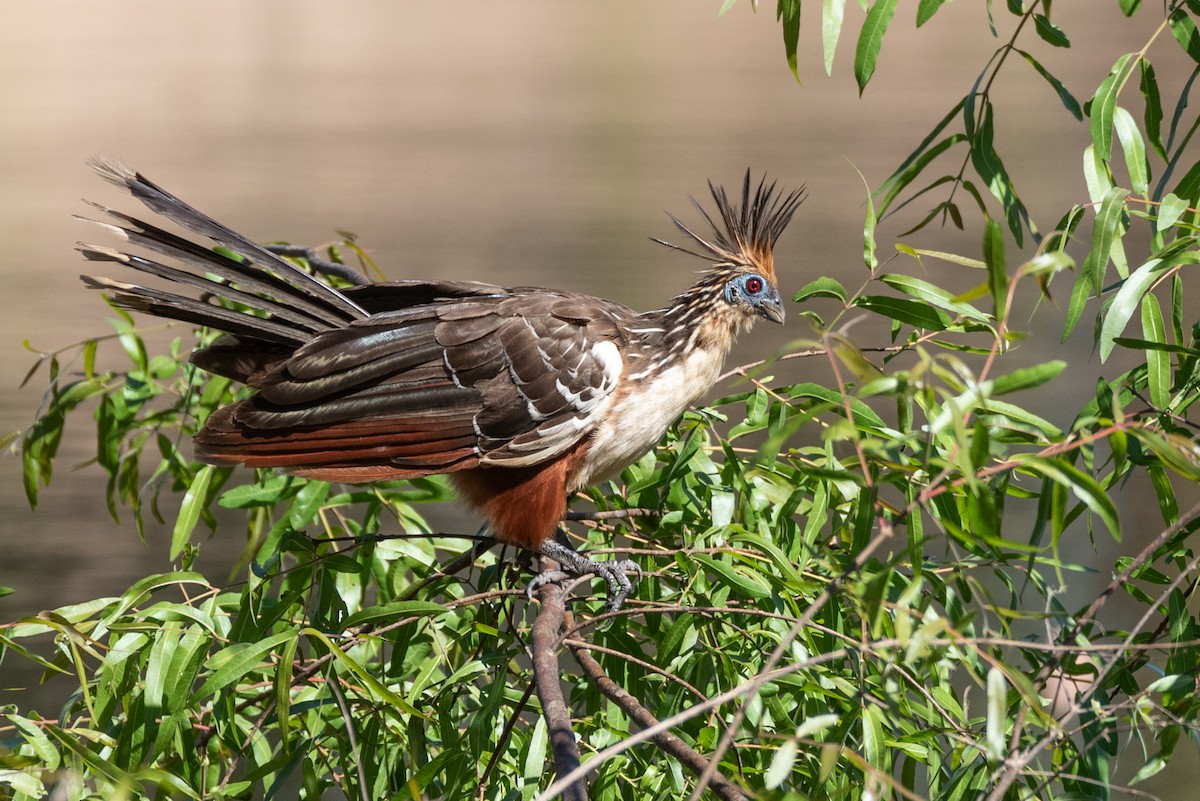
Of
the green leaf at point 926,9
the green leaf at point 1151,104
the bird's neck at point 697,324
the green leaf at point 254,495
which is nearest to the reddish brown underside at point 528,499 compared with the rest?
the bird's neck at point 697,324

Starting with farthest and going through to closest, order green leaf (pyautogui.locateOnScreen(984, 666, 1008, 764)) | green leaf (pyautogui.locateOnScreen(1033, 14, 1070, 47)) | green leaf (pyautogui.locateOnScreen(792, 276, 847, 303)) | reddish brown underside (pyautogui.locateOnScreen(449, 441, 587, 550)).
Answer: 1. reddish brown underside (pyautogui.locateOnScreen(449, 441, 587, 550))
2. green leaf (pyautogui.locateOnScreen(792, 276, 847, 303))
3. green leaf (pyautogui.locateOnScreen(1033, 14, 1070, 47))
4. green leaf (pyautogui.locateOnScreen(984, 666, 1008, 764))

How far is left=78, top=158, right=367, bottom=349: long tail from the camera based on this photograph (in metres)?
1.71

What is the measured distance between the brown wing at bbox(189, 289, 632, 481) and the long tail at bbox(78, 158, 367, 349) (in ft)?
0.22

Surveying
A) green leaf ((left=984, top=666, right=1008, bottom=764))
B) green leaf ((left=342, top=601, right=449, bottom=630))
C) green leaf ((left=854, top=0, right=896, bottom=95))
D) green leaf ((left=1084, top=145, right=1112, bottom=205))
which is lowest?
green leaf ((left=342, top=601, right=449, bottom=630))

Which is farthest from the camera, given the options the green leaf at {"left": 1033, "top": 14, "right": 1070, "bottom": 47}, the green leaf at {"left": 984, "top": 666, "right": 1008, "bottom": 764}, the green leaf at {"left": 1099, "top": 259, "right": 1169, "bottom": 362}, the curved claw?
the curved claw

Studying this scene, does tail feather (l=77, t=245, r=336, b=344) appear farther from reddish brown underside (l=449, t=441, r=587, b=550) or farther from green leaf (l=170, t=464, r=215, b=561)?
reddish brown underside (l=449, t=441, r=587, b=550)

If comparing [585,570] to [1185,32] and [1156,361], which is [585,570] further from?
[1185,32]

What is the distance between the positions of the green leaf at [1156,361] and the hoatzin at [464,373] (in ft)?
2.20

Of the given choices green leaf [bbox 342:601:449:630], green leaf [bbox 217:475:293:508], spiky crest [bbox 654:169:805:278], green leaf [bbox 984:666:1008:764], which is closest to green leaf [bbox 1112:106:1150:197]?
spiky crest [bbox 654:169:805:278]

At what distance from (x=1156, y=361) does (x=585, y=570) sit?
88 cm

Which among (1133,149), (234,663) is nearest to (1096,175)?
(1133,149)

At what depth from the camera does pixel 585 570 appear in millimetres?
1792

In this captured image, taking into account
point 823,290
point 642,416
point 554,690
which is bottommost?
point 554,690

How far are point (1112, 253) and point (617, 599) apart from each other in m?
0.83
